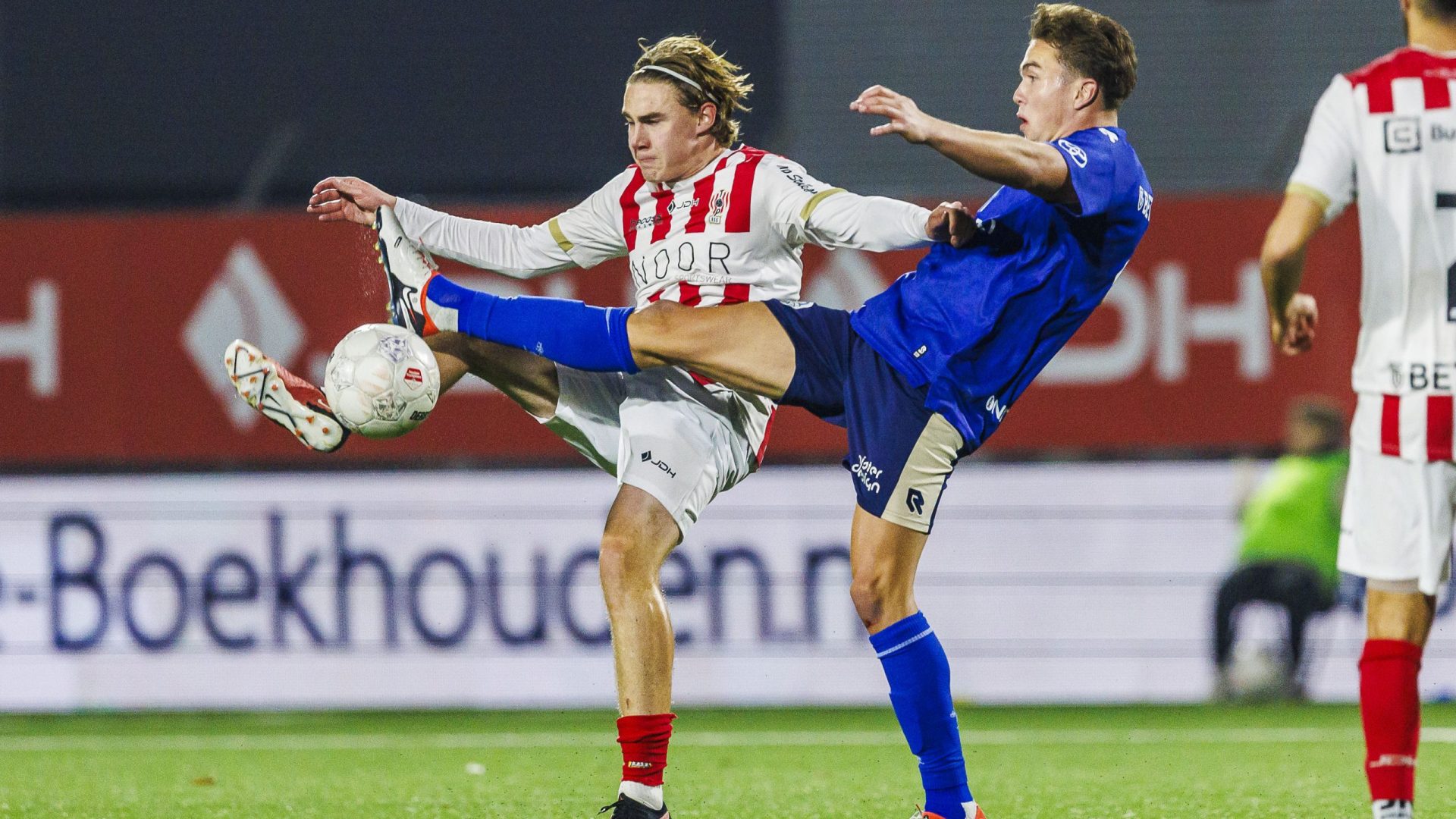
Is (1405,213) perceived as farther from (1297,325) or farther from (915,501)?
(915,501)

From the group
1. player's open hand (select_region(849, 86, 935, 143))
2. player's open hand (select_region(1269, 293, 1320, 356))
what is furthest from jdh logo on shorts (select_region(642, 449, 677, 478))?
player's open hand (select_region(1269, 293, 1320, 356))

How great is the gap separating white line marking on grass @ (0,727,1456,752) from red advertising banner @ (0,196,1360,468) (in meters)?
1.82

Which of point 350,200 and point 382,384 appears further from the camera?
point 350,200

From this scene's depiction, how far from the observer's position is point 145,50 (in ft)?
42.1

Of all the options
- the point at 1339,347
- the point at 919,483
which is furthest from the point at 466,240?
the point at 1339,347

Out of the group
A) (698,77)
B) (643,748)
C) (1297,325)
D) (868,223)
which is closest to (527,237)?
(698,77)

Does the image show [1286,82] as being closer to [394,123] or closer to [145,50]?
[394,123]

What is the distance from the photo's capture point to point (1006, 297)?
3.96 m

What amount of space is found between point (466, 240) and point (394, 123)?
8.35 meters

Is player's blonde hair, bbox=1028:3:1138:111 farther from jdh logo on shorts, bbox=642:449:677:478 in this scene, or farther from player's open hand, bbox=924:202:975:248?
jdh logo on shorts, bbox=642:449:677:478

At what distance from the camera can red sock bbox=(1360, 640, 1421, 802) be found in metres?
3.16

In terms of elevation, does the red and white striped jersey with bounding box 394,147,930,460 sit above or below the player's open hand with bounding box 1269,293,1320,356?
above

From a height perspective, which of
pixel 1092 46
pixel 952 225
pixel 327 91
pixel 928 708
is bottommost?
pixel 928 708

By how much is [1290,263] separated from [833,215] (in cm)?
127
